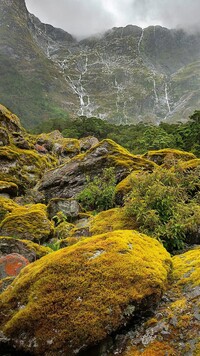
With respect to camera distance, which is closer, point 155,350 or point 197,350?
point 197,350

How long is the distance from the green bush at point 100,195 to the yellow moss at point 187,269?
8.75 meters

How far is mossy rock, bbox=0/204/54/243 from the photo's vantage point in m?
13.3

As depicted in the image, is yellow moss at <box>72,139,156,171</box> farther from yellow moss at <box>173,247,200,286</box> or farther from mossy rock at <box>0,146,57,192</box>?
yellow moss at <box>173,247,200,286</box>

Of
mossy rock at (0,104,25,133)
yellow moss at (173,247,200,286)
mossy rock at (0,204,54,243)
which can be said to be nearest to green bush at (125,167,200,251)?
yellow moss at (173,247,200,286)

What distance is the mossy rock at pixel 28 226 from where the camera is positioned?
525 inches

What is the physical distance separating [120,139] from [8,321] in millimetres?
57915

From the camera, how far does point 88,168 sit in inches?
835

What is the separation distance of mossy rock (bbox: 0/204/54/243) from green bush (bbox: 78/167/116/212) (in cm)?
330

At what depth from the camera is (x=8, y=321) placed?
5762 mm

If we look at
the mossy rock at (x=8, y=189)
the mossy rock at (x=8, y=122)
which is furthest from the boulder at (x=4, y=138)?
the mossy rock at (x=8, y=189)

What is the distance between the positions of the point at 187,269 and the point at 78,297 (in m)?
2.49

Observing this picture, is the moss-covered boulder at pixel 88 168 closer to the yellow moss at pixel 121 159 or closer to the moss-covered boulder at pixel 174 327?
the yellow moss at pixel 121 159

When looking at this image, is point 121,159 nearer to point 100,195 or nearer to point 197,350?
point 100,195

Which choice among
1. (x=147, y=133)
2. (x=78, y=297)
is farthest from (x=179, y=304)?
(x=147, y=133)
